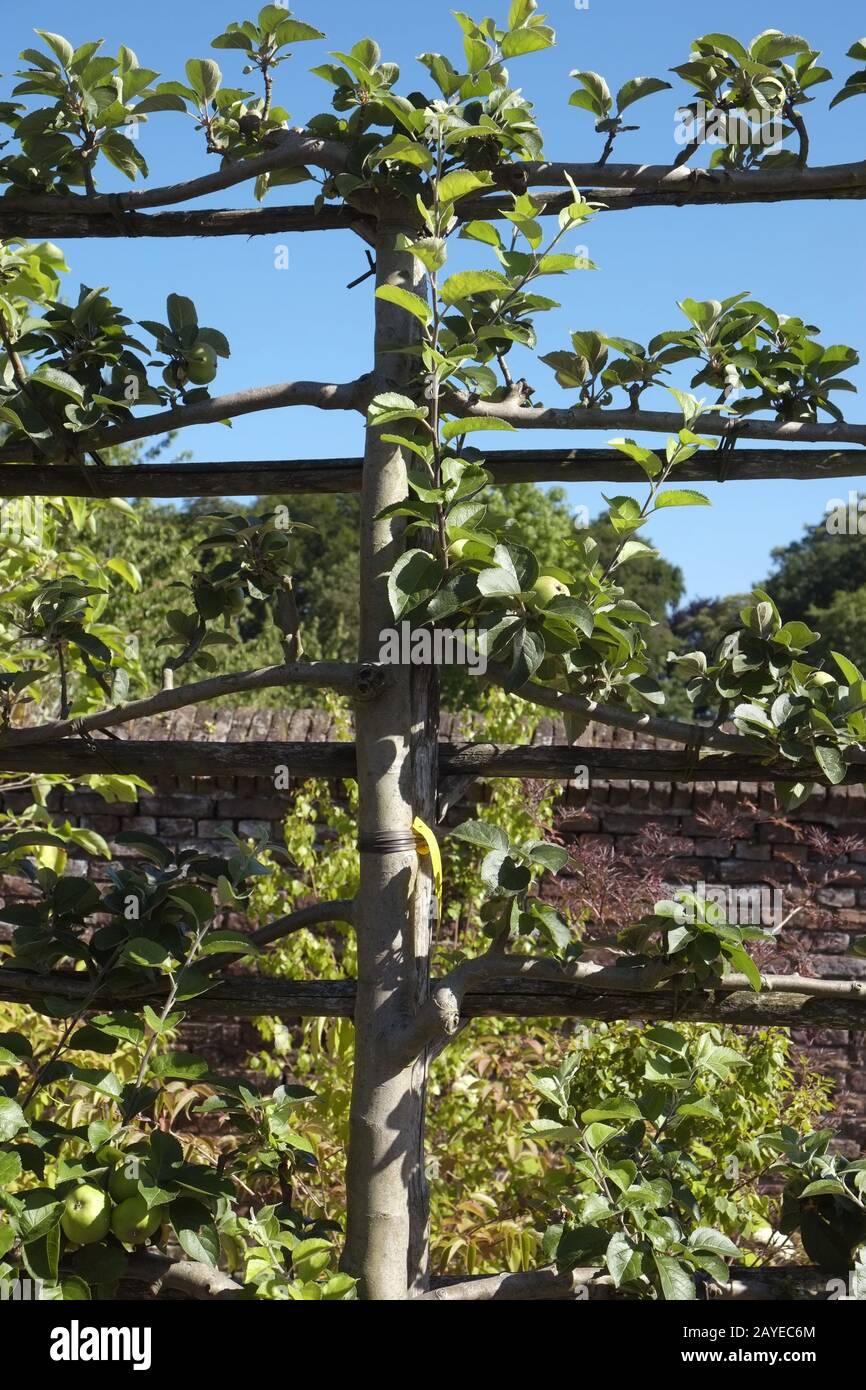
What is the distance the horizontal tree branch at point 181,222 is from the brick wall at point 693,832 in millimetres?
2364

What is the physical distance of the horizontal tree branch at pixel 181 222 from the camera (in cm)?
193

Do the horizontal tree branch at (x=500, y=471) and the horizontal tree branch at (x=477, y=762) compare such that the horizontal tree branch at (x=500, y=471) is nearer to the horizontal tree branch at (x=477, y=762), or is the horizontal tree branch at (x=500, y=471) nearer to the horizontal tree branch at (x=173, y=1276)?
the horizontal tree branch at (x=477, y=762)

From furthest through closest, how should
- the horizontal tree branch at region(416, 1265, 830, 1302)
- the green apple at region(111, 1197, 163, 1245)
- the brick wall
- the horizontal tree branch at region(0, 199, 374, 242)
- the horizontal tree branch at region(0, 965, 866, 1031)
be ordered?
the brick wall, the horizontal tree branch at region(0, 199, 374, 242), the horizontal tree branch at region(0, 965, 866, 1031), the horizontal tree branch at region(416, 1265, 830, 1302), the green apple at region(111, 1197, 163, 1245)

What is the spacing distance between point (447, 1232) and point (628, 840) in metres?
1.58

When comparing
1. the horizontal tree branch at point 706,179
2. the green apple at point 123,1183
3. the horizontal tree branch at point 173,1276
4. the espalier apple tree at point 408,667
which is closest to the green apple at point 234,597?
the espalier apple tree at point 408,667

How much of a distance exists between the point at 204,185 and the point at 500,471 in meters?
0.68

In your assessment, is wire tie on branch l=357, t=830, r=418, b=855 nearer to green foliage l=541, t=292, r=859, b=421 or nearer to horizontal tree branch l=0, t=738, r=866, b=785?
horizontal tree branch l=0, t=738, r=866, b=785

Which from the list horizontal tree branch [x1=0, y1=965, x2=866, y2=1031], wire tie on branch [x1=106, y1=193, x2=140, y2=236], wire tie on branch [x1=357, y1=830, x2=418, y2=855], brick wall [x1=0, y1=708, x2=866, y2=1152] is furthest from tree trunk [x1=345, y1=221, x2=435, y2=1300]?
brick wall [x1=0, y1=708, x2=866, y2=1152]

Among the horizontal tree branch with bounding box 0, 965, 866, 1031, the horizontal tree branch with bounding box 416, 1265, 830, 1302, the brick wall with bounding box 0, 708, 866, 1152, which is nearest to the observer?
the horizontal tree branch with bounding box 416, 1265, 830, 1302

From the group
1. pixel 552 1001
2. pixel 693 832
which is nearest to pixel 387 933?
pixel 552 1001

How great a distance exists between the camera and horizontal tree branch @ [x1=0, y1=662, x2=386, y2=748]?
1.74 m

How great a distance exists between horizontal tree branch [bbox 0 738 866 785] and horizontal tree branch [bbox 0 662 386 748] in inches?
1.6

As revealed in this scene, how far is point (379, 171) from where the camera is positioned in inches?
70.9
